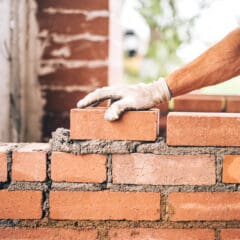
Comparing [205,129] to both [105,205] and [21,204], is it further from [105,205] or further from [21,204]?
[21,204]

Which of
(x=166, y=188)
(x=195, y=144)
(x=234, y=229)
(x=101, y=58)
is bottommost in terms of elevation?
(x=234, y=229)

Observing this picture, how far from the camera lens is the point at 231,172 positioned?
3.73ft

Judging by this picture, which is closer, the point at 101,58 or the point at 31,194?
the point at 31,194

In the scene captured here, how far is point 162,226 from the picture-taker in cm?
115

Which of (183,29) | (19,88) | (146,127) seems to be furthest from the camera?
(183,29)

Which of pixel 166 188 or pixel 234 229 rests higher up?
pixel 166 188

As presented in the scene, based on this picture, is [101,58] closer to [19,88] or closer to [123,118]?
[19,88]

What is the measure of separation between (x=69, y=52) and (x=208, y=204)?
1.01 metres

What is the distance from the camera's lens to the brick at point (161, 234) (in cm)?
115

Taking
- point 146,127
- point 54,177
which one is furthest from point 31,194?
point 146,127

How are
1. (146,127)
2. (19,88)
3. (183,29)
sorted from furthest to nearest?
(183,29) < (19,88) < (146,127)

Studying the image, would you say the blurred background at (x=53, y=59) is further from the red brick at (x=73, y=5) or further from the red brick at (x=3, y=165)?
the red brick at (x=3, y=165)

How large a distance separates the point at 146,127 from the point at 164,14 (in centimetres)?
236

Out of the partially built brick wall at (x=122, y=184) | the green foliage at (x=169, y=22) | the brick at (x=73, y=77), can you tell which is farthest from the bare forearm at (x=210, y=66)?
the green foliage at (x=169, y=22)
